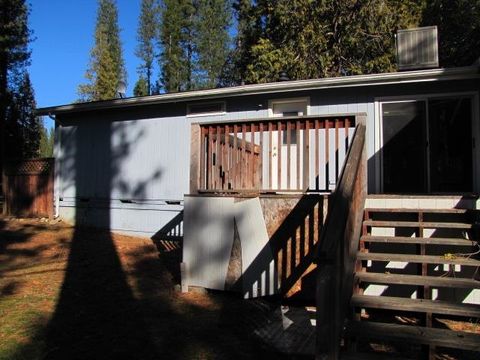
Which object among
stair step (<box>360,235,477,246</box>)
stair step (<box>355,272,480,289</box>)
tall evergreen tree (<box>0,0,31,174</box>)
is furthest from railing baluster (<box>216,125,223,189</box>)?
tall evergreen tree (<box>0,0,31,174</box>)

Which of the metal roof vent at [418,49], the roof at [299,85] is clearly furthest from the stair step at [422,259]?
the metal roof vent at [418,49]

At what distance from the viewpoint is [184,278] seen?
5793 millimetres

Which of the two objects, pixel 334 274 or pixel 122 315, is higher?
pixel 334 274

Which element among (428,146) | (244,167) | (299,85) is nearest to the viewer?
(244,167)

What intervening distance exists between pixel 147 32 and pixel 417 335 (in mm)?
37751

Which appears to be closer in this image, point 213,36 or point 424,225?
point 424,225

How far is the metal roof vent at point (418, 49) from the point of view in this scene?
892cm

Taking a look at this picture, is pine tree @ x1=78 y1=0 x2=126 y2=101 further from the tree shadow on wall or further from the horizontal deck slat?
the horizontal deck slat

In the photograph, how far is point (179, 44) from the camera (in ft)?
113

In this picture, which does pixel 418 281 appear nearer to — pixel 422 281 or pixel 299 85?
pixel 422 281

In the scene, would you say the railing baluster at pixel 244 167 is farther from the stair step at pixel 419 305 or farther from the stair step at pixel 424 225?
the stair step at pixel 419 305

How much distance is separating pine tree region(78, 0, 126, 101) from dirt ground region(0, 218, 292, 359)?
96.0ft

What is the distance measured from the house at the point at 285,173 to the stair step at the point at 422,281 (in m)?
0.02

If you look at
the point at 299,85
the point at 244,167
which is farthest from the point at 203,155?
the point at 299,85
